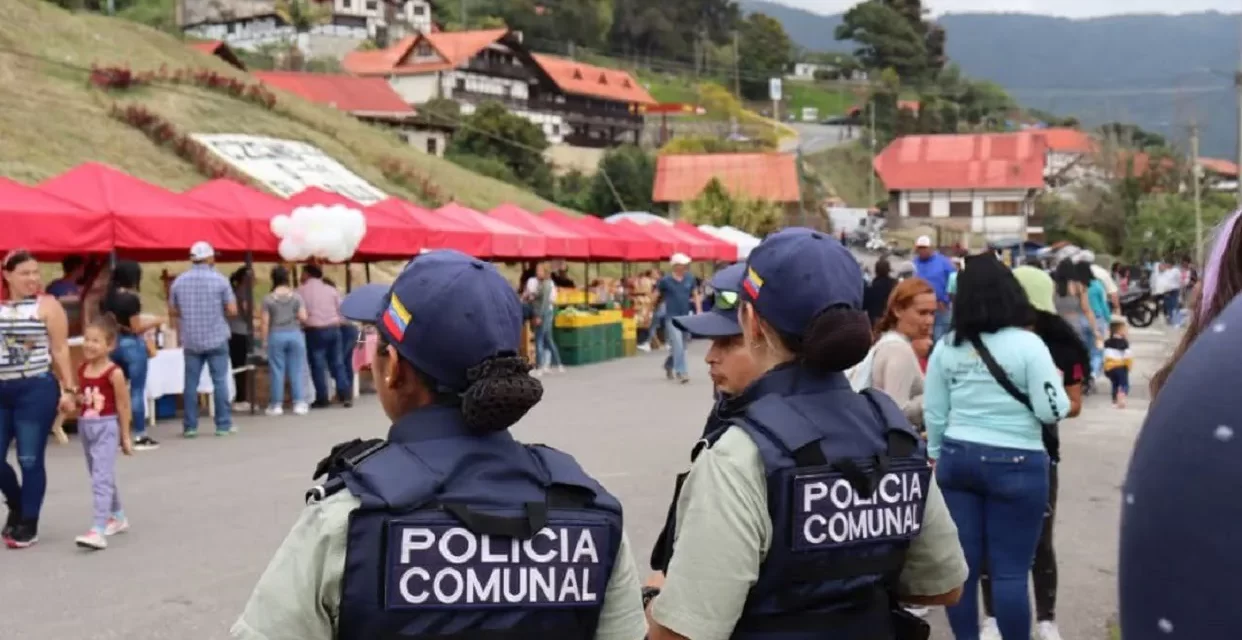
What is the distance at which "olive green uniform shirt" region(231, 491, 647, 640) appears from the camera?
2.15 m

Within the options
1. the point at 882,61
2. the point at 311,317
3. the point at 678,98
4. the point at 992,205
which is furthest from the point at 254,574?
the point at 882,61

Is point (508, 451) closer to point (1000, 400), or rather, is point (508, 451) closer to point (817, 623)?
point (817, 623)

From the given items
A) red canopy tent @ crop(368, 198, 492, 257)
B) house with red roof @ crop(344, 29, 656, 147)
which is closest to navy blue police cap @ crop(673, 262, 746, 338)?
red canopy tent @ crop(368, 198, 492, 257)

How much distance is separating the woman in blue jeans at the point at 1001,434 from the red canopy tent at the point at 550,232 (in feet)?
54.5

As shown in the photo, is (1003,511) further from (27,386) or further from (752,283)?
(27,386)

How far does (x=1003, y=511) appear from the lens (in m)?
4.77

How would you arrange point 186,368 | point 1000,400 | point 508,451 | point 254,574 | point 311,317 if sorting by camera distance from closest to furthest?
1. point 508,451
2. point 1000,400
3. point 254,574
4. point 186,368
5. point 311,317

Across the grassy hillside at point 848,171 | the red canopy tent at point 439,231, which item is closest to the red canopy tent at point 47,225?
the red canopy tent at point 439,231

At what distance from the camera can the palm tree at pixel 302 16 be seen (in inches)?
4104

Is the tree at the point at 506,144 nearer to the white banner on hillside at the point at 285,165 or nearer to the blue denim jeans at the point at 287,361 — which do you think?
the white banner on hillside at the point at 285,165

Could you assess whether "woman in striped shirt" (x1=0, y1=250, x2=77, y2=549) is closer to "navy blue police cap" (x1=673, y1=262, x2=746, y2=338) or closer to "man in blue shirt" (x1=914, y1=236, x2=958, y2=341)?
"navy blue police cap" (x1=673, y1=262, x2=746, y2=338)

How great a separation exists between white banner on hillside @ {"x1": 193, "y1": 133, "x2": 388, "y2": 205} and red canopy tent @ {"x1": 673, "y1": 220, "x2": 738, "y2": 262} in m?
9.41

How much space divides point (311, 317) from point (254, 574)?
28.4 ft

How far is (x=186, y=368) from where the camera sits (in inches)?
507
